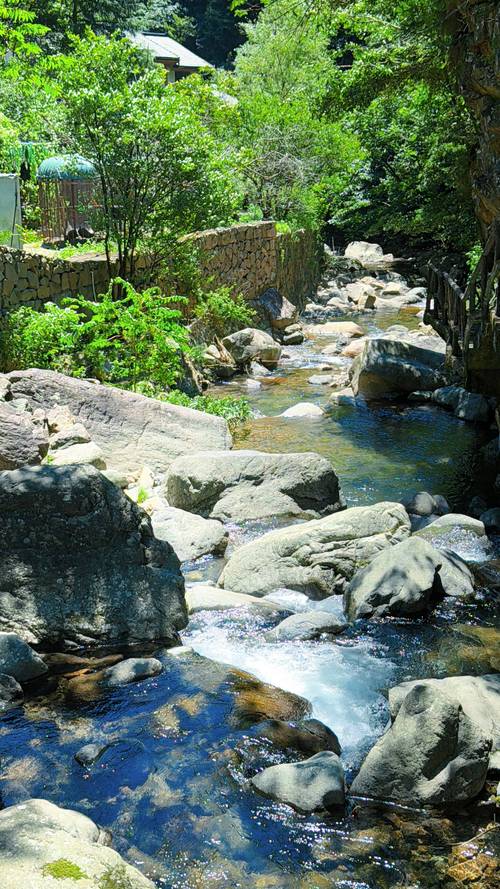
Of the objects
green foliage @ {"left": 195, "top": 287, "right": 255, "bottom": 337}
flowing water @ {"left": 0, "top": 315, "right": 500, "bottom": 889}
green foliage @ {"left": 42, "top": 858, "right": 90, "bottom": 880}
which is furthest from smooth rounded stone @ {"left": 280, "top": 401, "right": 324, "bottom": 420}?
green foliage @ {"left": 42, "top": 858, "right": 90, "bottom": 880}

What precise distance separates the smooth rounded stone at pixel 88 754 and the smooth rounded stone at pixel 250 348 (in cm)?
1180

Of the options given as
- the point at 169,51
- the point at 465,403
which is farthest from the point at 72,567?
the point at 169,51

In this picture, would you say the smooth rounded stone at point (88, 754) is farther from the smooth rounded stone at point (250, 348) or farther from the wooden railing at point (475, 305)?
the smooth rounded stone at point (250, 348)

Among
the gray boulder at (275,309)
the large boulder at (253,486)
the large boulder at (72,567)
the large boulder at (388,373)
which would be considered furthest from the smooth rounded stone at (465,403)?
the large boulder at (72,567)

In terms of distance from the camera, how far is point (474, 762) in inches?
181

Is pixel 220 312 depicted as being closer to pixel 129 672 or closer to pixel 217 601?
pixel 217 601

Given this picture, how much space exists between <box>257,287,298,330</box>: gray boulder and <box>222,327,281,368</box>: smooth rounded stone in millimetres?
2884

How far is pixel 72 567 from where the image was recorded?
5906 millimetres

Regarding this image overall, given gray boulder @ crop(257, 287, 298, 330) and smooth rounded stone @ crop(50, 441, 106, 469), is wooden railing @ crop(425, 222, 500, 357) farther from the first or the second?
gray boulder @ crop(257, 287, 298, 330)

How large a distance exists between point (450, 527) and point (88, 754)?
4739mm

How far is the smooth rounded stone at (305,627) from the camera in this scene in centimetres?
634

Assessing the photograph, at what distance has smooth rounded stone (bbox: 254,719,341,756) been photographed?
4.90 metres

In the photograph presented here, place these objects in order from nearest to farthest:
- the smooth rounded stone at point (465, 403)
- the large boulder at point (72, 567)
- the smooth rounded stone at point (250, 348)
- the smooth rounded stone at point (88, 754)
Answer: the smooth rounded stone at point (88, 754) < the large boulder at point (72, 567) < the smooth rounded stone at point (465, 403) < the smooth rounded stone at point (250, 348)

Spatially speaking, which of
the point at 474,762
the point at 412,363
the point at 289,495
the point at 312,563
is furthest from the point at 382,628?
the point at 412,363
